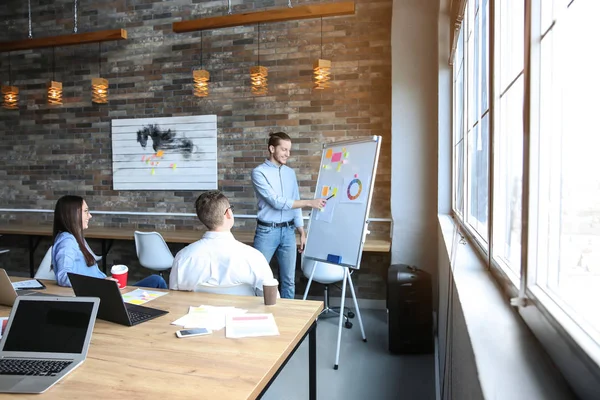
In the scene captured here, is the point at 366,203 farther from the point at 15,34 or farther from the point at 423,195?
the point at 15,34

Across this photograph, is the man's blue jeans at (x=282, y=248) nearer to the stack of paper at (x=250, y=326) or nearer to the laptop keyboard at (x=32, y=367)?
the stack of paper at (x=250, y=326)

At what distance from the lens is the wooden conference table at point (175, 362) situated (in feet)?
3.89

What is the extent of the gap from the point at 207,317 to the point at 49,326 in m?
0.59

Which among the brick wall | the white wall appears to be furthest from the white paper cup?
the brick wall

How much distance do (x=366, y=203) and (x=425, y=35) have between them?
2.04 m

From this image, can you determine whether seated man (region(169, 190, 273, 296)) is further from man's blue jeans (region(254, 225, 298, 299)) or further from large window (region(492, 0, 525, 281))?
man's blue jeans (region(254, 225, 298, 299))

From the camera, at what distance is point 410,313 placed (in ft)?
10.4

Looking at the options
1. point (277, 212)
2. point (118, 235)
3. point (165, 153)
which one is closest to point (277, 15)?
point (277, 212)

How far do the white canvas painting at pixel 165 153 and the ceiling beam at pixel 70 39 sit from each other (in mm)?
1004

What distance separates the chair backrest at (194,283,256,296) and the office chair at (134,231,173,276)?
7.31 feet

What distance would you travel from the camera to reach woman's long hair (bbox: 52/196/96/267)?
2.51 m

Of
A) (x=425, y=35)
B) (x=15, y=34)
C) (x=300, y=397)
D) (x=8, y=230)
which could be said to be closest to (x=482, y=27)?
(x=425, y=35)

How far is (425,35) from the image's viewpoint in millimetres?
4062

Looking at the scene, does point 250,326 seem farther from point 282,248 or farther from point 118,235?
point 118,235
